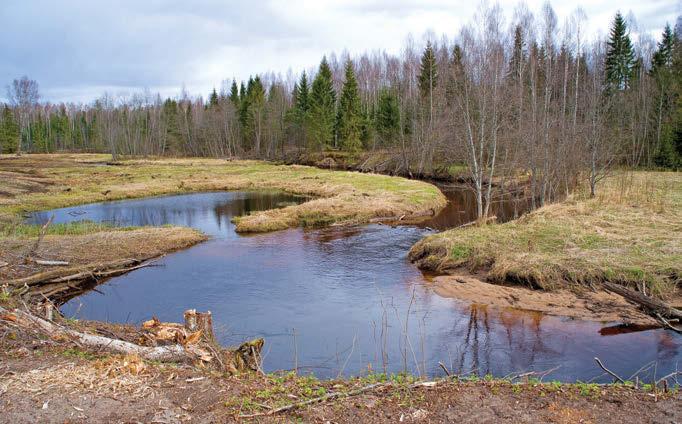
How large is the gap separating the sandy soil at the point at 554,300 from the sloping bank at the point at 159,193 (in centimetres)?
1333

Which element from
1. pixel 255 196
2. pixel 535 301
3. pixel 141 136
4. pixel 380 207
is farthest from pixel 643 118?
pixel 141 136

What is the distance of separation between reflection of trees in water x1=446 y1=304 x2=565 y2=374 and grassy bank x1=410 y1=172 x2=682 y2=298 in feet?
8.00

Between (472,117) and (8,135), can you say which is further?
(8,135)

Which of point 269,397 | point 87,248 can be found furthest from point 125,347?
point 87,248

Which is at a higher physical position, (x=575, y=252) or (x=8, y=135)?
(x=8, y=135)

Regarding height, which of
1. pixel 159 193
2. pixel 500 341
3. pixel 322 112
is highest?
pixel 322 112

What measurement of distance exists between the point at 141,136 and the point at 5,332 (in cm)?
10496

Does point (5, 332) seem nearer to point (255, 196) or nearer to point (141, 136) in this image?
point (255, 196)

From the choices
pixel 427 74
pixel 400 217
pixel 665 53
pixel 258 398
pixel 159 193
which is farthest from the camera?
pixel 427 74

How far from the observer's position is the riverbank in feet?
21.0

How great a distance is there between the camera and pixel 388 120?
64188mm

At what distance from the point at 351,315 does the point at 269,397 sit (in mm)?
7229

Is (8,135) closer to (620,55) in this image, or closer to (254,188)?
(254,188)

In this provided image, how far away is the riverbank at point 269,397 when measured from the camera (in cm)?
640
